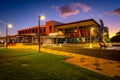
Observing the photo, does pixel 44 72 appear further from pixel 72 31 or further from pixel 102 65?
pixel 72 31

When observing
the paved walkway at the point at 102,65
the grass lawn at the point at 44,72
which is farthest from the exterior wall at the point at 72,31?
the grass lawn at the point at 44,72

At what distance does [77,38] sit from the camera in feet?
185

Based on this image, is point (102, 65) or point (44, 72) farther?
point (102, 65)

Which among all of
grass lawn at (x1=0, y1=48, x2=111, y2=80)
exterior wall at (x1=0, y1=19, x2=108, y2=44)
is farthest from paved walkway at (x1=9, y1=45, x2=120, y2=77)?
exterior wall at (x1=0, y1=19, x2=108, y2=44)

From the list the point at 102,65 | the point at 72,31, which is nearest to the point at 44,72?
the point at 102,65

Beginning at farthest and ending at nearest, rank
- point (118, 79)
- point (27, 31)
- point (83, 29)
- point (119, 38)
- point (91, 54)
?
Answer: point (27, 31) < point (83, 29) < point (119, 38) < point (91, 54) < point (118, 79)

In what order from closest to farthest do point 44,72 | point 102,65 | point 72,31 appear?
point 44,72 < point 102,65 < point 72,31

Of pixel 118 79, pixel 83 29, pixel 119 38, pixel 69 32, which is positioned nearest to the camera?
pixel 118 79

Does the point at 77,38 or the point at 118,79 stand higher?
the point at 77,38

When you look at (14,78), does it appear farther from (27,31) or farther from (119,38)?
(27,31)

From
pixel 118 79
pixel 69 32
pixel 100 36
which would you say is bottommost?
pixel 118 79

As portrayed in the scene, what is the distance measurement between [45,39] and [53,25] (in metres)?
9.52

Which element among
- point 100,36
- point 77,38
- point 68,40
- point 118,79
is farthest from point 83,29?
point 118,79

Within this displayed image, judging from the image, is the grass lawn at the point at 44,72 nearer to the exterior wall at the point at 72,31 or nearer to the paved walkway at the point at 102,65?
the paved walkway at the point at 102,65
